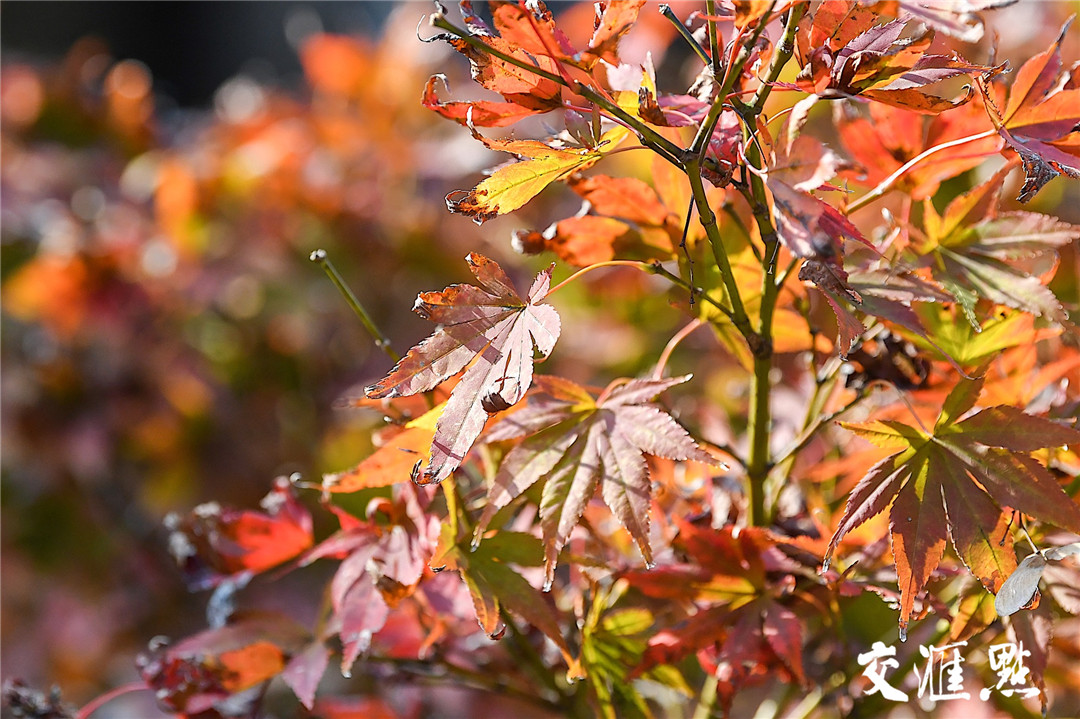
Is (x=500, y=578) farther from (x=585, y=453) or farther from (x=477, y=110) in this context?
(x=477, y=110)

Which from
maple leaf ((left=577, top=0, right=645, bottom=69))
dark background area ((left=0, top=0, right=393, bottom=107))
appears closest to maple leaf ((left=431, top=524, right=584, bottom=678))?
maple leaf ((left=577, top=0, right=645, bottom=69))

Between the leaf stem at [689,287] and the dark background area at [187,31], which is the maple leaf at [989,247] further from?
the dark background area at [187,31]

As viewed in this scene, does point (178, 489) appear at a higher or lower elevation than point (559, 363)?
lower

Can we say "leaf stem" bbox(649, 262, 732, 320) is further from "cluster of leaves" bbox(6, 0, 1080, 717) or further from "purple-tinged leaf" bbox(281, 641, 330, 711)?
"purple-tinged leaf" bbox(281, 641, 330, 711)

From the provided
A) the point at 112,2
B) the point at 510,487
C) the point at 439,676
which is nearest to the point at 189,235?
the point at 439,676

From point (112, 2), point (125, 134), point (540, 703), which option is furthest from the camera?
point (112, 2)

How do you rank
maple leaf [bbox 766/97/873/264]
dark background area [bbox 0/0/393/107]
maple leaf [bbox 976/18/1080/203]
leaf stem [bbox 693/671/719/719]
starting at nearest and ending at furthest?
maple leaf [bbox 766/97/873/264] < maple leaf [bbox 976/18/1080/203] < leaf stem [bbox 693/671/719/719] < dark background area [bbox 0/0/393/107]

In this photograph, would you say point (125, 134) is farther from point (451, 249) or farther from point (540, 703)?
point (540, 703)
